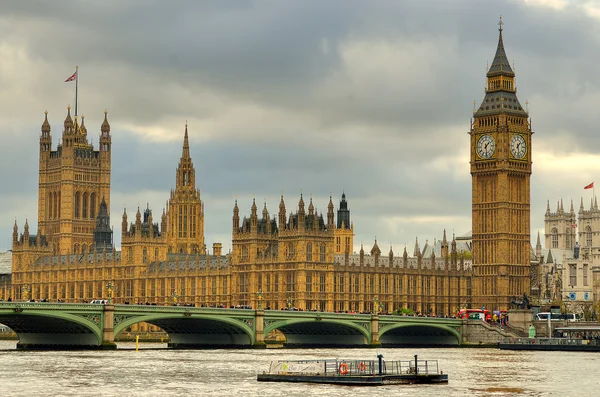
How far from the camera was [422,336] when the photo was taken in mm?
159750

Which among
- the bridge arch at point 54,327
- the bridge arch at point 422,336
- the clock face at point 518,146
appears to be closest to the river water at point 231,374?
the bridge arch at point 54,327

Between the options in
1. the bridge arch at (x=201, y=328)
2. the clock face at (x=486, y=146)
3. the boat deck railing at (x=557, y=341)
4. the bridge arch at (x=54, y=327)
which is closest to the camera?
the bridge arch at (x=54, y=327)

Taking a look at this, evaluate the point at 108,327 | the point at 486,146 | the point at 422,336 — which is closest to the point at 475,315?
the point at 422,336

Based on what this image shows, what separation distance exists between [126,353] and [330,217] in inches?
2471

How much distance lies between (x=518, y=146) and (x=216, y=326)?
65250 mm

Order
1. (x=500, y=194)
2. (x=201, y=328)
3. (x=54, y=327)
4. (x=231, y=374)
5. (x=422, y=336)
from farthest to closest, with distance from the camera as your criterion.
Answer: (x=500, y=194)
(x=422, y=336)
(x=201, y=328)
(x=54, y=327)
(x=231, y=374)

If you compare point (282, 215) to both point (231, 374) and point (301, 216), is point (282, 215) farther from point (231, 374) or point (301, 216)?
point (231, 374)

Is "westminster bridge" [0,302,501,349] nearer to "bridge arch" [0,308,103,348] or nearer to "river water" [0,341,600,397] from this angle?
"bridge arch" [0,308,103,348]

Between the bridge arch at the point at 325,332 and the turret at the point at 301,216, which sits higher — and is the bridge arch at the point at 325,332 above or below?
below

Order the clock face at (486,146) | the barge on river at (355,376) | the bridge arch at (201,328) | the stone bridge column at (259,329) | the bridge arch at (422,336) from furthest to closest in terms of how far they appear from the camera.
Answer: the clock face at (486,146)
the bridge arch at (422,336)
the stone bridge column at (259,329)
the bridge arch at (201,328)
the barge on river at (355,376)

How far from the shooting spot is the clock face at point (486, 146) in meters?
188

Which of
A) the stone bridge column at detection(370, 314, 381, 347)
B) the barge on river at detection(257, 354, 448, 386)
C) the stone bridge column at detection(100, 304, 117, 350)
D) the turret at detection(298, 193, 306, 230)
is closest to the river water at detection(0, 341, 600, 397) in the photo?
the barge on river at detection(257, 354, 448, 386)

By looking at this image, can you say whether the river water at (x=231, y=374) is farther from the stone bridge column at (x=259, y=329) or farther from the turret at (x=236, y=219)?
the turret at (x=236, y=219)

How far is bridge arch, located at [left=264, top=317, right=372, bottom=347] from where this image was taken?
142m
